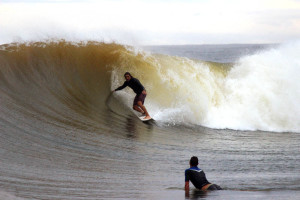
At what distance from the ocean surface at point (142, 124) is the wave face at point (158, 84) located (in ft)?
0.11

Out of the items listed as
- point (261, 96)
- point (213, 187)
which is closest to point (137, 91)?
point (261, 96)

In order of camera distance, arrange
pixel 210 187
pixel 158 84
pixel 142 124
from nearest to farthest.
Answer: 1. pixel 210 187
2. pixel 142 124
3. pixel 158 84

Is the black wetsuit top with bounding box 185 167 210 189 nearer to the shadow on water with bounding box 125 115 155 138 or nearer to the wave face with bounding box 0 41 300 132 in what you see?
the shadow on water with bounding box 125 115 155 138

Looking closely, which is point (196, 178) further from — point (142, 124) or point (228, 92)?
point (228, 92)

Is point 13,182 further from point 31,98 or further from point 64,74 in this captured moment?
point 64,74

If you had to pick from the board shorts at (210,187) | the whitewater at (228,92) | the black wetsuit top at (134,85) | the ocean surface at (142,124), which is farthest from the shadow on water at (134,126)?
the board shorts at (210,187)

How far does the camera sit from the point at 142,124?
12.2 meters

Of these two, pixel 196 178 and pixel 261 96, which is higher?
pixel 261 96

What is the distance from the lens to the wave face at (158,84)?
1315cm

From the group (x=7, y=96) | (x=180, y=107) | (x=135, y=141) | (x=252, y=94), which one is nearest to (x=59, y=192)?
(x=135, y=141)

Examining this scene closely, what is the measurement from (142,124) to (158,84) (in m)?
2.79

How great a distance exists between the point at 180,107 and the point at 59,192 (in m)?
7.99

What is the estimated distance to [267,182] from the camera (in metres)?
7.48

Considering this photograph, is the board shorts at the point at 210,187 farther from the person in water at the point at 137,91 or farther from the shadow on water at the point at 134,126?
the person in water at the point at 137,91
